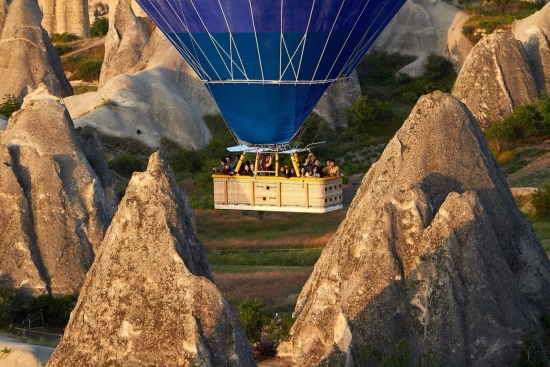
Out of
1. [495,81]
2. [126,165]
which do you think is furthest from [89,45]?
[495,81]

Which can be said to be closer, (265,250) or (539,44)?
(265,250)

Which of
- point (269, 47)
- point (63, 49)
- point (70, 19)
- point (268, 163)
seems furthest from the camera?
point (70, 19)

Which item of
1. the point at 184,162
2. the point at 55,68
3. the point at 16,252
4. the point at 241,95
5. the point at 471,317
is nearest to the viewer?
the point at 471,317

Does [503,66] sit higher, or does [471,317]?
[503,66]

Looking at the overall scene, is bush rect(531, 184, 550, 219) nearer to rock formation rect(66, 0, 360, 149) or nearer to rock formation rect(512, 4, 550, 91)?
rock formation rect(512, 4, 550, 91)

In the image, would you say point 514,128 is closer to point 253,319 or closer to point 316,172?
point 316,172

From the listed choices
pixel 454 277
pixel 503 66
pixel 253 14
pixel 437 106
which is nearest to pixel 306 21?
pixel 253 14

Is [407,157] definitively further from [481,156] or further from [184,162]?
[184,162]

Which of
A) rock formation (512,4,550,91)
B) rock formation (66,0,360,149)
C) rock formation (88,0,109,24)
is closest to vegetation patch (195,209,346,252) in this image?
rock formation (66,0,360,149)
